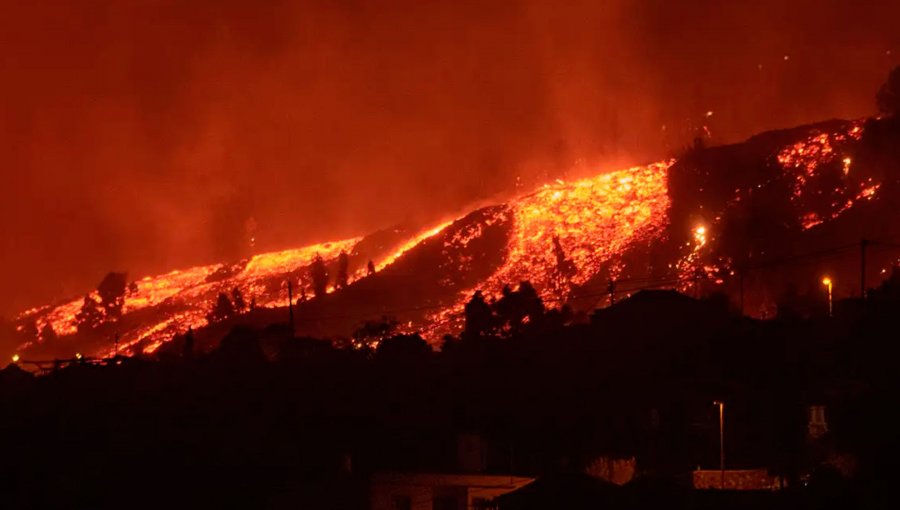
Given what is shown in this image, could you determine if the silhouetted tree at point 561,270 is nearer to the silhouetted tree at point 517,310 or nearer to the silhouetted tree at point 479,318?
the silhouetted tree at point 517,310

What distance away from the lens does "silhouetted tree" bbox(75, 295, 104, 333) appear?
166 m

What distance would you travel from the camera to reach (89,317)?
167 m

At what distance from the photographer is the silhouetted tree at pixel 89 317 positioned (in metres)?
166

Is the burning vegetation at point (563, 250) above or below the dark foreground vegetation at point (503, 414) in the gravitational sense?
above

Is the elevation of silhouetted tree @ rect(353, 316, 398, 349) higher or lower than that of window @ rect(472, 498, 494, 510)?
higher

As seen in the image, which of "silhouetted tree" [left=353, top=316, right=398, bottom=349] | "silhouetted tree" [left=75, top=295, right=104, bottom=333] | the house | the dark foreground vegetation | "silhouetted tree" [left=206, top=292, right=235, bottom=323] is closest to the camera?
the house

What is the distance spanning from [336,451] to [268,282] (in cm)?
13251

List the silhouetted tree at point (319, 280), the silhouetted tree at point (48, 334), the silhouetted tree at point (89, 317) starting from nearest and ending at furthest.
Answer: the silhouetted tree at point (319, 280) < the silhouetted tree at point (89, 317) < the silhouetted tree at point (48, 334)

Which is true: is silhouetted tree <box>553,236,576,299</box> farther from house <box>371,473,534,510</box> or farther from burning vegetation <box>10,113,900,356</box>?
house <box>371,473,534,510</box>

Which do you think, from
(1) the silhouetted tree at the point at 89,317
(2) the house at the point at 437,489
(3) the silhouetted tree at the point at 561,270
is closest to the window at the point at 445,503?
(2) the house at the point at 437,489

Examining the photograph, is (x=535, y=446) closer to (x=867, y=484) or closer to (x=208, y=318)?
(x=867, y=484)

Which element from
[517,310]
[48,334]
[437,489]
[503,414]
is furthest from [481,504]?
[48,334]

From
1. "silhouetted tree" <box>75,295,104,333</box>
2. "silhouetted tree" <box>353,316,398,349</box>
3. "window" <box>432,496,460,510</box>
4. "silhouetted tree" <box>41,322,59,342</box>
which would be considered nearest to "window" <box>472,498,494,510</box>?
"window" <box>432,496,460,510</box>

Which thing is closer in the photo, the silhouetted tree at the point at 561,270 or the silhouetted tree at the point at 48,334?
the silhouetted tree at the point at 561,270
